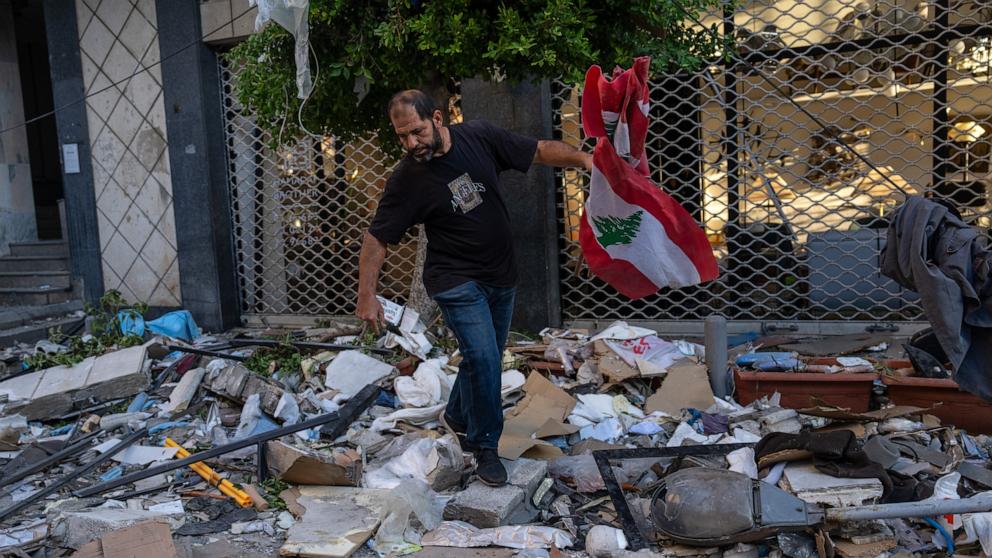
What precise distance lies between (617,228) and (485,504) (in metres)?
1.58

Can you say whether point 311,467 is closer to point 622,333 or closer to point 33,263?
point 622,333

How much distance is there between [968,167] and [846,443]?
4221mm

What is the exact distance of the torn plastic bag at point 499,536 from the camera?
3.54 m

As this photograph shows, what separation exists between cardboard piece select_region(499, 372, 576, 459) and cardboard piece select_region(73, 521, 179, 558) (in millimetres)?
1775

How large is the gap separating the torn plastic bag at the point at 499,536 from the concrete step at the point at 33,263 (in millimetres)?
7334

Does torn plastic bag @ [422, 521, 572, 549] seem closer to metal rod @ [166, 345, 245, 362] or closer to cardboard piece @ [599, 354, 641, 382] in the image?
cardboard piece @ [599, 354, 641, 382]

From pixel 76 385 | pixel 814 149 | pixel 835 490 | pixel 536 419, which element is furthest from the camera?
pixel 814 149

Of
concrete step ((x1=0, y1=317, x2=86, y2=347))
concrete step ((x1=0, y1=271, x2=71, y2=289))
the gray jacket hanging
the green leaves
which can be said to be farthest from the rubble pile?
concrete step ((x1=0, y1=271, x2=71, y2=289))

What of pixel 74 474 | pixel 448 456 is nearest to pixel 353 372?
pixel 448 456

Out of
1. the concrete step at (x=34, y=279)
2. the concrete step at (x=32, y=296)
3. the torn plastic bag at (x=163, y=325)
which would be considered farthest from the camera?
the concrete step at (x=34, y=279)

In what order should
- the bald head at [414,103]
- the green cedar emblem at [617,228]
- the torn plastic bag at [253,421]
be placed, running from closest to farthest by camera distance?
the bald head at [414,103] < the green cedar emblem at [617,228] < the torn plastic bag at [253,421]

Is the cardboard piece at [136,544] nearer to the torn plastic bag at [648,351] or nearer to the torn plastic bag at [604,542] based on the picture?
the torn plastic bag at [604,542]

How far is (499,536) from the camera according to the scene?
3.58 meters

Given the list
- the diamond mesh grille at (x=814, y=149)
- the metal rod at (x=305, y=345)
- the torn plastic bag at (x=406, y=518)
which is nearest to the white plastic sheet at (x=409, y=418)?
the torn plastic bag at (x=406, y=518)
